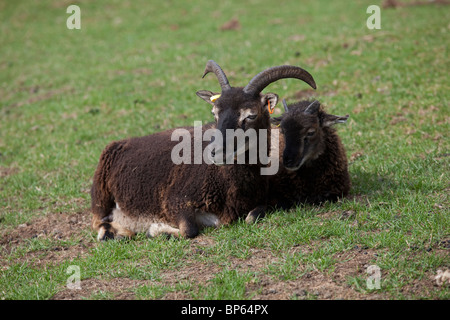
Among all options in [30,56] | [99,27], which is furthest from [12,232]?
[99,27]

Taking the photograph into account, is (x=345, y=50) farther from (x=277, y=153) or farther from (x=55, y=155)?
(x=55, y=155)

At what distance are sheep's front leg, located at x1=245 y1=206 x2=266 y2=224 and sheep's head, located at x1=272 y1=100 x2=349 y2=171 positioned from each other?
715 mm

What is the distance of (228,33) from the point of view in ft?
62.9

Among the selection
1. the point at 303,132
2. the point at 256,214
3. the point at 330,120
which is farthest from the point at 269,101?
the point at 256,214

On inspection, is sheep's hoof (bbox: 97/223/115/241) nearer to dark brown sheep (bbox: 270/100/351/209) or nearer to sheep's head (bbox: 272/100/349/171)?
dark brown sheep (bbox: 270/100/351/209)

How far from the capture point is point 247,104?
6.99 metres

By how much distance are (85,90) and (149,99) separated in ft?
9.36

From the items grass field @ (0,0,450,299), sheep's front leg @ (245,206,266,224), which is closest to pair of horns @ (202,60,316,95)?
sheep's front leg @ (245,206,266,224)

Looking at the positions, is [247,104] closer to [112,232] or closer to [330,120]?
[330,120]

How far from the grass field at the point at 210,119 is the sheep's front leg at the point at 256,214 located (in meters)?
0.16

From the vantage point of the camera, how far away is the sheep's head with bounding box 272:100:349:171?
7.39 metres

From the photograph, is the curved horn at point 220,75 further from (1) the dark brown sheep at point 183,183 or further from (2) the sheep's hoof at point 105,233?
A: (2) the sheep's hoof at point 105,233

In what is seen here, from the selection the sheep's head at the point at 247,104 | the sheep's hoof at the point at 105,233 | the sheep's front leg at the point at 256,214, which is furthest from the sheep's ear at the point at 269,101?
the sheep's hoof at the point at 105,233

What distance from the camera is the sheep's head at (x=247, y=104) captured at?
22.5 feet
